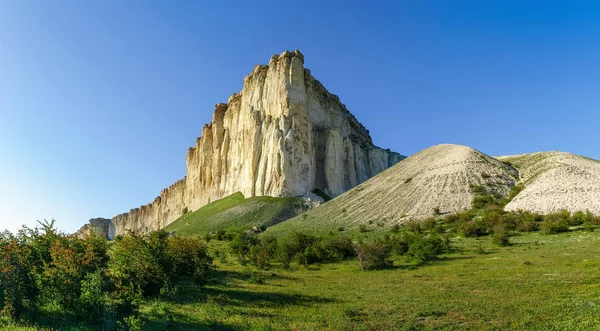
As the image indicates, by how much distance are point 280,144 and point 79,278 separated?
77748 millimetres

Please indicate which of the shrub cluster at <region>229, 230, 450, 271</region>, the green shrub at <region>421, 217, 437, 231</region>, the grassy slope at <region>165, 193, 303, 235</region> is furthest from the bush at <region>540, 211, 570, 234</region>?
the grassy slope at <region>165, 193, 303, 235</region>

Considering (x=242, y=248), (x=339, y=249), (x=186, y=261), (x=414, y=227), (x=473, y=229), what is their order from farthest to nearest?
(x=414, y=227) < (x=473, y=229) < (x=242, y=248) < (x=339, y=249) < (x=186, y=261)

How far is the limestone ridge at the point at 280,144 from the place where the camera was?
3644 inches

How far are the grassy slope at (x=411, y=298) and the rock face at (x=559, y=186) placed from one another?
69.4 ft

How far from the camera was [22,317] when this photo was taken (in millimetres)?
13867

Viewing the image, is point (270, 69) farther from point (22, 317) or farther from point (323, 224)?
point (22, 317)

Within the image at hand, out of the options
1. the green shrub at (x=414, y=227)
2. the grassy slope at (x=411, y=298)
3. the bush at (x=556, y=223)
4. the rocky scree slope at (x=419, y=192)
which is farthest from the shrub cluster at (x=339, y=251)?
the rocky scree slope at (x=419, y=192)

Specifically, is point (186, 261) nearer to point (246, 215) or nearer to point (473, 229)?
point (473, 229)

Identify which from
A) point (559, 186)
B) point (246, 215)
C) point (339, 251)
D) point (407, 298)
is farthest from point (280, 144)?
point (407, 298)

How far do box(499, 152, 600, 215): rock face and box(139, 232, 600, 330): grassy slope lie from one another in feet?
69.4

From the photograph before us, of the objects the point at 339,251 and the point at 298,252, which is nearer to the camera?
the point at 298,252

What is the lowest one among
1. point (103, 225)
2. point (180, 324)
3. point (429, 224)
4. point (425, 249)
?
point (180, 324)

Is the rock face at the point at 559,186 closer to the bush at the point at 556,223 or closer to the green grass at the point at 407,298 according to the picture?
the bush at the point at 556,223

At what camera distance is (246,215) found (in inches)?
3187
